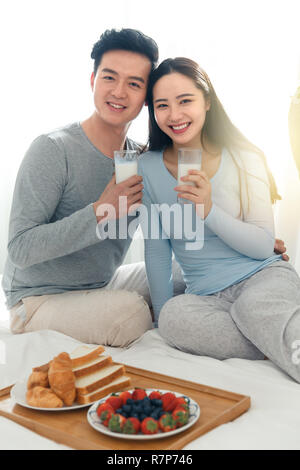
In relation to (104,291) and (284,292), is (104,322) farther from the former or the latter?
(284,292)

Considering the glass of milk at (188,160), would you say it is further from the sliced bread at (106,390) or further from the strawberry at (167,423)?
the strawberry at (167,423)

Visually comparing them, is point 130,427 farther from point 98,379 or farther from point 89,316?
point 89,316

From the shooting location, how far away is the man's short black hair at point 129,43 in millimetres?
1872

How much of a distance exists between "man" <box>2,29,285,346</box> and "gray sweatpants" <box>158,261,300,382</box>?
20cm

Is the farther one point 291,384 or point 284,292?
point 284,292

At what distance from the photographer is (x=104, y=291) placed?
183cm

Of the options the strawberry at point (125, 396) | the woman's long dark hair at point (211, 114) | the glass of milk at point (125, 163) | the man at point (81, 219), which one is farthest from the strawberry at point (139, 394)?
the woman's long dark hair at point (211, 114)

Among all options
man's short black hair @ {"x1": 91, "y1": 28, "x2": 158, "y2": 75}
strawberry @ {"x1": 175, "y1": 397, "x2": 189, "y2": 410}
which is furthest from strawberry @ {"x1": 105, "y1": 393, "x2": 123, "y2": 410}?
man's short black hair @ {"x1": 91, "y1": 28, "x2": 158, "y2": 75}

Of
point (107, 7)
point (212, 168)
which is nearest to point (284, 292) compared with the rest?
point (212, 168)

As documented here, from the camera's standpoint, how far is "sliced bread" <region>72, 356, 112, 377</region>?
47.8 inches

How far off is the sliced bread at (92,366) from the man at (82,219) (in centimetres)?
45

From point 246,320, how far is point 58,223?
0.67m

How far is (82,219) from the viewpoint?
1706mm
